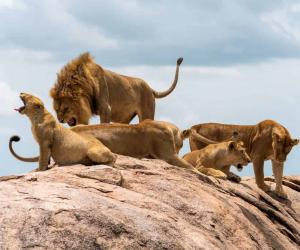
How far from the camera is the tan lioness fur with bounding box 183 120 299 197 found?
47.5 feet

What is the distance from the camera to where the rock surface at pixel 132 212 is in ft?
21.5

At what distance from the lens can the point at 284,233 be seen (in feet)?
33.5

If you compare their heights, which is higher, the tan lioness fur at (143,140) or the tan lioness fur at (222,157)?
the tan lioness fur at (143,140)

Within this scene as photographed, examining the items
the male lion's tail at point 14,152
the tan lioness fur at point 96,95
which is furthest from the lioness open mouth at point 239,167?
the male lion's tail at point 14,152

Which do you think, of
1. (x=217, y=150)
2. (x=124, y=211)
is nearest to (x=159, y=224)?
(x=124, y=211)

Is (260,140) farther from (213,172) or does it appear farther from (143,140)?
(143,140)

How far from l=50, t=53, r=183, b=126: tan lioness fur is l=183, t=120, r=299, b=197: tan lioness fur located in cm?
106

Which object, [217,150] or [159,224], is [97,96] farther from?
[159,224]

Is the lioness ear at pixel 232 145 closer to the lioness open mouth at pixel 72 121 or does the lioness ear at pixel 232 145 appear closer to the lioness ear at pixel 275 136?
the lioness ear at pixel 275 136

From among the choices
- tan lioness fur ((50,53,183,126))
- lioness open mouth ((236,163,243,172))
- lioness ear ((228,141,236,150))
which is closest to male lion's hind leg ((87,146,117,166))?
tan lioness fur ((50,53,183,126))

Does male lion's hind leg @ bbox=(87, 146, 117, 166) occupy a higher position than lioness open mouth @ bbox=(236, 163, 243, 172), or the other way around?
male lion's hind leg @ bbox=(87, 146, 117, 166)

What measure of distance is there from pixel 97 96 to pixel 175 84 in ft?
11.8

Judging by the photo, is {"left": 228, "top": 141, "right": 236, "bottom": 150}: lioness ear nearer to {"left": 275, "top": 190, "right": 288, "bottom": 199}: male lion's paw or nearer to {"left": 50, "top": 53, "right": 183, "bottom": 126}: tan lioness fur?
{"left": 275, "top": 190, "right": 288, "bottom": 199}: male lion's paw

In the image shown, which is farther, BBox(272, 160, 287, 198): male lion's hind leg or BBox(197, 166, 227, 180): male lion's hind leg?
BBox(272, 160, 287, 198): male lion's hind leg
